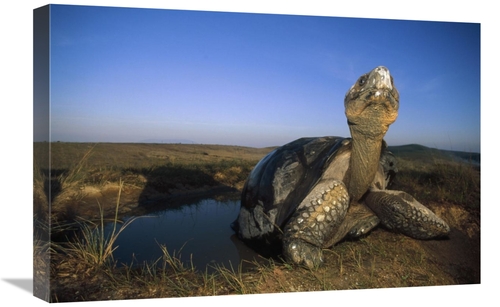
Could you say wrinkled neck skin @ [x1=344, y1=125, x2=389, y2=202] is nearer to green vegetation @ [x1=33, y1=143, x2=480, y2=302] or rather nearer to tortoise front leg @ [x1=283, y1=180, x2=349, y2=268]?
tortoise front leg @ [x1=283, y1=180, x2=349, y2=268]

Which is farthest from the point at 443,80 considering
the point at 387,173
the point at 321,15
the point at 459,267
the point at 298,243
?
the point at 298,243

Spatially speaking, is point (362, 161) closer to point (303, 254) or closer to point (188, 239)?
point (303, 254)

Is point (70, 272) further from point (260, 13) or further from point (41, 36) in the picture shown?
point (260, 13)

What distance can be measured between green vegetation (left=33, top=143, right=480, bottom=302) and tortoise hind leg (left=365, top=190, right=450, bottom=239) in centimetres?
13

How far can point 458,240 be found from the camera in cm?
405

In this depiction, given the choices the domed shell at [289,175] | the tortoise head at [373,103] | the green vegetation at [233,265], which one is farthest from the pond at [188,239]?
the tortoise head at [373,103]

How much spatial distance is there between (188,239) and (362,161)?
6.20 feet

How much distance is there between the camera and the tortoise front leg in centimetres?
323

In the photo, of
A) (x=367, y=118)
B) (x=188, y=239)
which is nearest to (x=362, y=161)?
(x=367, y=118)

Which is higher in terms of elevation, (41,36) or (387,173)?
(41,36)

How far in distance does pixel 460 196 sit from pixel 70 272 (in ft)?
12.9

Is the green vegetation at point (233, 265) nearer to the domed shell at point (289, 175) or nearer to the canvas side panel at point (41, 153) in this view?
Result: the canvas side panel at point (41, 153)

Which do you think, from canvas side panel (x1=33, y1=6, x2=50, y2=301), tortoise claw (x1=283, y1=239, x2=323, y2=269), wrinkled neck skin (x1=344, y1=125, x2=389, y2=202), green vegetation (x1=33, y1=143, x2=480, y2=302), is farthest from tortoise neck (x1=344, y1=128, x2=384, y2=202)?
canvas side panel (x1=33, y1=6, x2=50, y2=301)

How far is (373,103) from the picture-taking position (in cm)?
290
